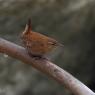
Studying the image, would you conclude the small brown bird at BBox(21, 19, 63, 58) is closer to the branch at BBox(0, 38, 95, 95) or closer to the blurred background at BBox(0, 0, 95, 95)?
the branch at BBox(0, 38, 95, 95)

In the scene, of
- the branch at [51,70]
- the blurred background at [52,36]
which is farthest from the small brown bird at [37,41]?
the blurred background at [52,36]

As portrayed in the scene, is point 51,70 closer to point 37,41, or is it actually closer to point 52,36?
point 37,41

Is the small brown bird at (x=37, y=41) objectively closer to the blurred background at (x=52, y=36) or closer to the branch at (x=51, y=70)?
the branch at (x=51, y=70)

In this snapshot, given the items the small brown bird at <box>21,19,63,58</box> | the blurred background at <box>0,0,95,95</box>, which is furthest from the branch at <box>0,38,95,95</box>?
the blurred background at <box>0,0,95,95</box>

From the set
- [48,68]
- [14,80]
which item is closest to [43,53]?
[48,68]

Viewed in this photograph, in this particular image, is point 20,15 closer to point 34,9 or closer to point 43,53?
point 34,9
